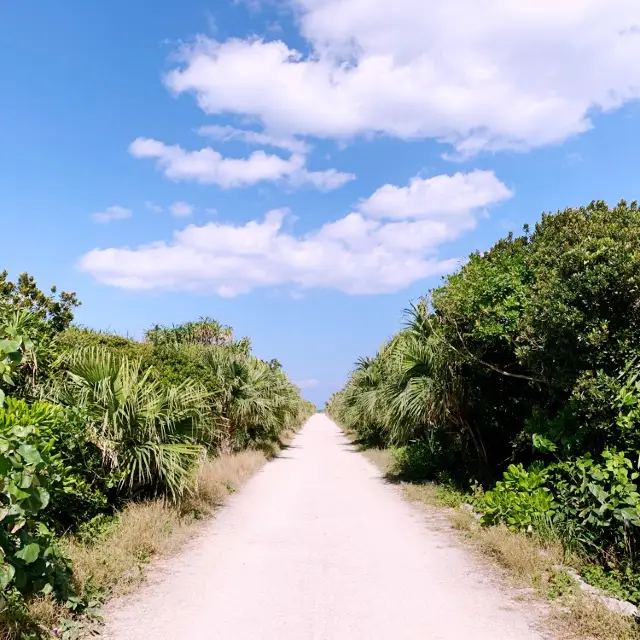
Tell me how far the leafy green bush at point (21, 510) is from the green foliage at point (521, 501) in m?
5.80

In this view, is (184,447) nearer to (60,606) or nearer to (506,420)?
(60,606)

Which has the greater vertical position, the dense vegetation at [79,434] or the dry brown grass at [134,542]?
the dense vegetation at [79,434]

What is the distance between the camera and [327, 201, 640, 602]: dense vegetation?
21.2ft

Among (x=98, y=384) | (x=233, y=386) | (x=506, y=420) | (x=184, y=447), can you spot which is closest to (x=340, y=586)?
(x=184, y=447)

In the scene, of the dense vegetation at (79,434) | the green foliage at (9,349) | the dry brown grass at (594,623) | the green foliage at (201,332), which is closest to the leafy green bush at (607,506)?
the dry brown grass at (594,623)

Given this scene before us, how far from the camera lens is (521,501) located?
307 inches

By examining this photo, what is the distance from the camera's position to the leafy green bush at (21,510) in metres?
3.70

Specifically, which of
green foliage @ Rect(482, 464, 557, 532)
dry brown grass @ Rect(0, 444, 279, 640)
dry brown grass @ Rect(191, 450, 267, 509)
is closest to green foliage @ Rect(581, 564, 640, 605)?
green foliage @ Rect(482, 464, 557, 532)

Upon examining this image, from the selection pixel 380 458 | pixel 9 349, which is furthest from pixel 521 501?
pixel 380 458

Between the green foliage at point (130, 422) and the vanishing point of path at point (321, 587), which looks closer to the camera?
the vanishing point of path at point (321, 587)

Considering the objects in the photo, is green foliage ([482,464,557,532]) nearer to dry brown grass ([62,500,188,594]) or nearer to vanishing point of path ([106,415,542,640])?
vanishing point of path ([106,415,542,640])

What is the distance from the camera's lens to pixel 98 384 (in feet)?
28.6

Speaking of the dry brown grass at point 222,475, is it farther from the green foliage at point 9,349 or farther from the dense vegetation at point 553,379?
the green foliage at point 9,349

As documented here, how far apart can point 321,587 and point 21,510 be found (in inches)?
135
